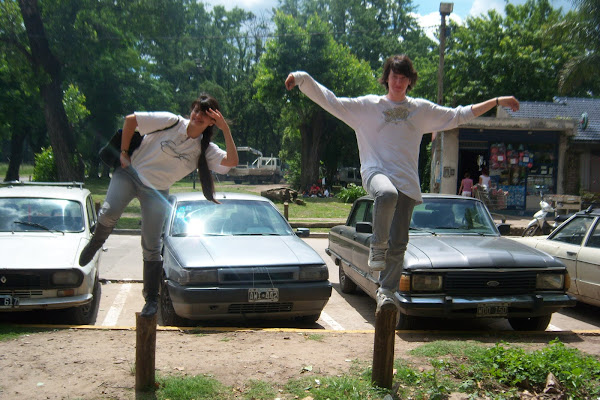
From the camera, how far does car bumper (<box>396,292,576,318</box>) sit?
5.66m

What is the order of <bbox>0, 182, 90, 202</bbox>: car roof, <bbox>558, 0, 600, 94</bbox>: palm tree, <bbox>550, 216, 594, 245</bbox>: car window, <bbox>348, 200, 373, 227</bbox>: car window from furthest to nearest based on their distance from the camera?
<bbox>558, 0, 600, 94</bbox>: palm tree
<bbox>348, 200, 373, 227</bbox>: car window
<bbox>550, 216, 594, 245</bbox>: car window
<bbox>0, 182, 90, 202</bbox>: car roof

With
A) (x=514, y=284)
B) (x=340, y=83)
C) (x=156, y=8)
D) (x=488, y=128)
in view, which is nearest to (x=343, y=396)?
(x=514, y=284)

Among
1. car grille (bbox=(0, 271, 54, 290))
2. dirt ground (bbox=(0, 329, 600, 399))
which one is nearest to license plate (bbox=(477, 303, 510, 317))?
dirt ground (bbox=(0, 329, 600, 399))

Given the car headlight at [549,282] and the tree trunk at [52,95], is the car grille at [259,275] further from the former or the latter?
the tree trunk at [52,95]

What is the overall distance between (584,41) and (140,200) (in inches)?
860

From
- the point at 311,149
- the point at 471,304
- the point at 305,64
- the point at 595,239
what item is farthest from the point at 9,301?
the point at 311,149

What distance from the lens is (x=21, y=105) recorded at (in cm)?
3200

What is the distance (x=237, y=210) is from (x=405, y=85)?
11.9 feet

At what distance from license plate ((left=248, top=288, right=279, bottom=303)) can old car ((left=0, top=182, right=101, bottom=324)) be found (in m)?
1.82

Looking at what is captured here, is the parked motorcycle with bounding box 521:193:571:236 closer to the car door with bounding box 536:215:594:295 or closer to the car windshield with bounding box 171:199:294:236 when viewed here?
the car door with bounding box 536:215:594:295

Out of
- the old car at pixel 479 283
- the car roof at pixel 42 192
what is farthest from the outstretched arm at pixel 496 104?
the car roof at pixel 42 192

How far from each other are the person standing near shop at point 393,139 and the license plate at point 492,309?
6.24 ft

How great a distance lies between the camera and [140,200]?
160 inches

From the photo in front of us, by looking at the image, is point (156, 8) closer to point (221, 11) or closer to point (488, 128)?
point (488, 128)
